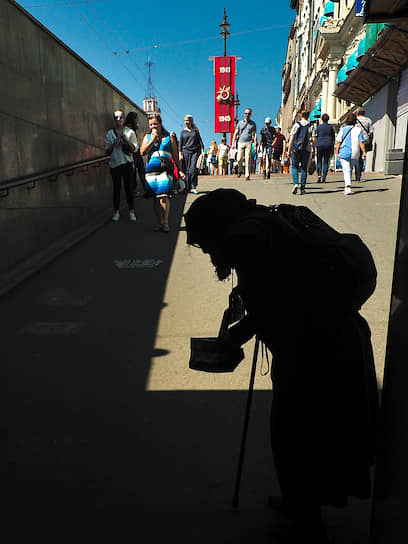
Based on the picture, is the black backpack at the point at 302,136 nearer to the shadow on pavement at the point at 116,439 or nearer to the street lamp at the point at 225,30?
the shadow on pavement at the point at 116,439

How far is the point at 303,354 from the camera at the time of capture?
1774 mm

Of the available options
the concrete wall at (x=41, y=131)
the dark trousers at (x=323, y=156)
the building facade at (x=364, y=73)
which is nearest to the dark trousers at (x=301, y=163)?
the building facade at (x=364, y=73)

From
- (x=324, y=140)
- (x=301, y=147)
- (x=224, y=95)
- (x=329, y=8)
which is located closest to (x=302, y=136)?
(x=301, y=147)

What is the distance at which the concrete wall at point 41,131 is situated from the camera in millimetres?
6102

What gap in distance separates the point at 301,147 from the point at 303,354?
411 inches

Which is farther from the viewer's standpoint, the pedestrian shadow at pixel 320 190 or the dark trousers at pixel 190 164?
the pedestrian shadow at pixel 320 190

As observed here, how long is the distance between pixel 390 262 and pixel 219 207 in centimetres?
494

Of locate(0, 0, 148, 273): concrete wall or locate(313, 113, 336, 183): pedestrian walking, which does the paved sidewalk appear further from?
locate(313, 113, 336, 183): pedestrian walking

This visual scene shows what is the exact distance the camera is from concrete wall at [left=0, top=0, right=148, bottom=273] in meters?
6.10

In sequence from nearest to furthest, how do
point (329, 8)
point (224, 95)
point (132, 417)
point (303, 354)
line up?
1. point (303, 354)
2. point (132, 417)
3. point (224, 95)
4. point (329, 8)

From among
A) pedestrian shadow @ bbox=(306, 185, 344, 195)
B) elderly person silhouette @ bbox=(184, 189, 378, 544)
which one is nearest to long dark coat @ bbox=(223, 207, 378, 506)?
elderly person silhouette @ bbox=(184, 189, 378, 544)


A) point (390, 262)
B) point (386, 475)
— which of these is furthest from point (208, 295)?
point (386, 475)

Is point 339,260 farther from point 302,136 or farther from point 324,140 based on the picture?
point 324,140

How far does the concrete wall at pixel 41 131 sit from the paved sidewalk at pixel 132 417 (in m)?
0.97
